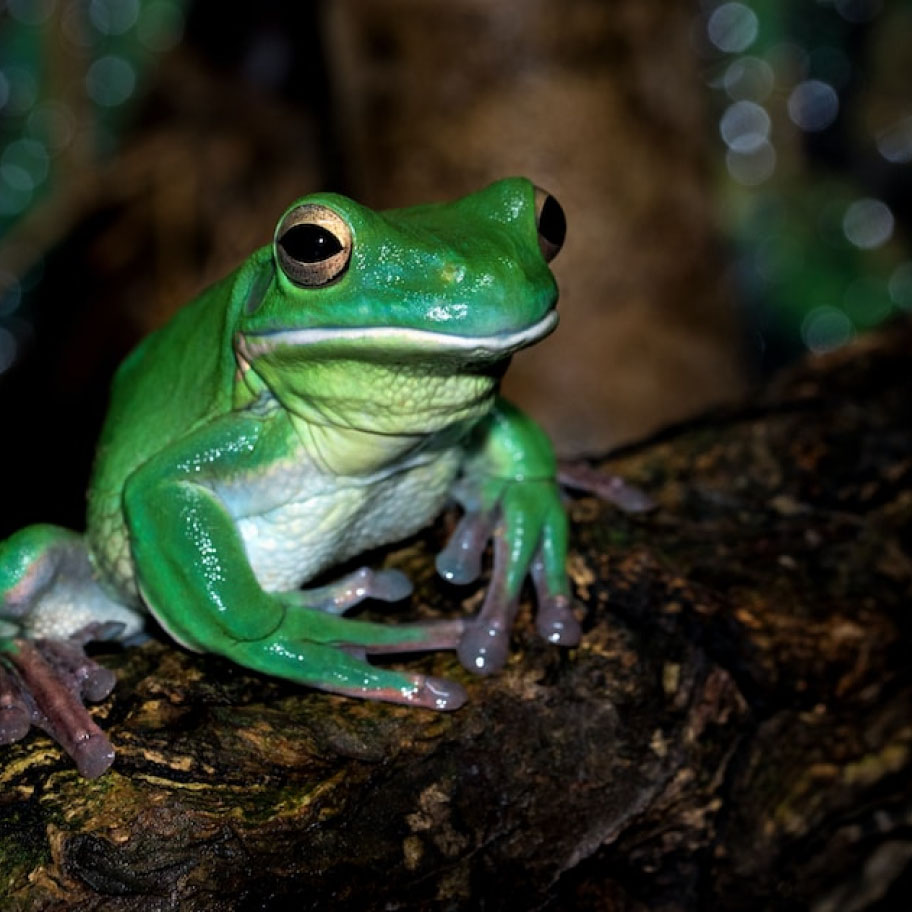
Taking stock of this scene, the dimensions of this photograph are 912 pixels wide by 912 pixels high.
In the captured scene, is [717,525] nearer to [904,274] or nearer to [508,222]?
[508,222]

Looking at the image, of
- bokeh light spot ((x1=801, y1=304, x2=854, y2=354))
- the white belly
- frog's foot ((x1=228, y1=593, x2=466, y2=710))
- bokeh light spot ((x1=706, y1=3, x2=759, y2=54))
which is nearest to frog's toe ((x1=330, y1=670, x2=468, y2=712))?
frog's foot ((x1=228, y1=593, x2=466, y2=710))

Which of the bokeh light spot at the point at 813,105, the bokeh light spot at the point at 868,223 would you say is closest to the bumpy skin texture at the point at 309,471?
the bokeh light spot at the point at 868,223

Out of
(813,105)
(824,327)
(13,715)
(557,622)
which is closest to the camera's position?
(13,715)

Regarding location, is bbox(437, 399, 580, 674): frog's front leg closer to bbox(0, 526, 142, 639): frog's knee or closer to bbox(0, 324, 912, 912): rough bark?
bbox(0, 324, 912, 912): rough bark

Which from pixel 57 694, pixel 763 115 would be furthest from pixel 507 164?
pixel 57 694

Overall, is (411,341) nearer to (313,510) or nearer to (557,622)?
(313,510)

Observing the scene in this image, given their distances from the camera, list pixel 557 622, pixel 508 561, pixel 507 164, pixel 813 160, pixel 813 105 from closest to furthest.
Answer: pixel 557 622
pixel 508 561
pixel 507 164
pixel 813 160
pixel 813 105
